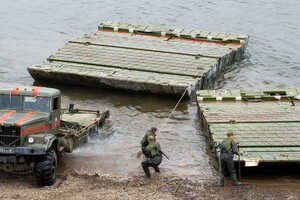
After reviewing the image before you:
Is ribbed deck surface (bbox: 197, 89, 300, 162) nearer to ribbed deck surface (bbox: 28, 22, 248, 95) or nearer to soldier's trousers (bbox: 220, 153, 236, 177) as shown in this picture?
soldier's trousers (bbox: 220, 153, 236, 177)

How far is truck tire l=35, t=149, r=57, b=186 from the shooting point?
51.5 ft

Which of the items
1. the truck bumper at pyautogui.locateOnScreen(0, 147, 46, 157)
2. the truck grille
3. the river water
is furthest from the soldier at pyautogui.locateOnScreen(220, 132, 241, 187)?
the truck grille

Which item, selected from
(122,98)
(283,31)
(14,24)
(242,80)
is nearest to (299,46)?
(283,31)

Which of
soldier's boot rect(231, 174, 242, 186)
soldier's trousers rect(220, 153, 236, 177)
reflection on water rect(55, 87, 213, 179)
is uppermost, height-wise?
soldier's trousers rect(220, 153, 236, 177)

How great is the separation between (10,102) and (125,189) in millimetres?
3802

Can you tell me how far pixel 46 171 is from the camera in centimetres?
1570

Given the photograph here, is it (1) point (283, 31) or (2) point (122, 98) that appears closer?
(2) point (122, 98)

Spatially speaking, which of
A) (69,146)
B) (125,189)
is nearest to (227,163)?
(125,189)

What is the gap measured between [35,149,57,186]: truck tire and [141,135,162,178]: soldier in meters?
2.42

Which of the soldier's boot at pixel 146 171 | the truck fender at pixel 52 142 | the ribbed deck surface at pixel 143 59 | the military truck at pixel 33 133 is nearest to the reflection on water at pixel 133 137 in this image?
the ribbed deck surface at pixel 143 59

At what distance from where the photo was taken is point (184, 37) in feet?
99.8

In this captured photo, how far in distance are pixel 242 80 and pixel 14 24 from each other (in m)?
15.7

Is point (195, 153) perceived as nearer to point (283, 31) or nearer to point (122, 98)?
point (122, 98)

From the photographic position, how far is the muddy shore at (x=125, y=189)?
1523 centimetres
